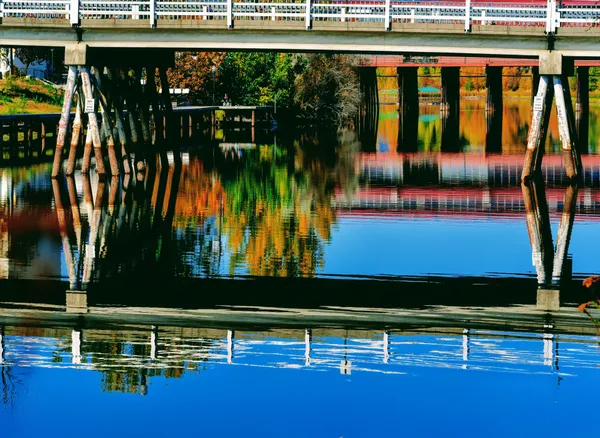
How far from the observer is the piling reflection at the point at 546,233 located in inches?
950

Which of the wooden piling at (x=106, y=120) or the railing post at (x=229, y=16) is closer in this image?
the railing post at (x=229, y=16)

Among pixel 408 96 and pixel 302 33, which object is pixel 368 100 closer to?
pixel 408 96

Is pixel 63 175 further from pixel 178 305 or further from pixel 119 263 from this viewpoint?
pixel 178 305

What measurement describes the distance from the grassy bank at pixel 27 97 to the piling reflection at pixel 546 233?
3653cm

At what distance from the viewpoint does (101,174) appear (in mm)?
42219

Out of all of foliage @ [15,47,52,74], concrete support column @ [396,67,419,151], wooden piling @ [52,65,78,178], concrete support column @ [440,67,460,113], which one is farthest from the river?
concrete support column @ [440,67,460,113]

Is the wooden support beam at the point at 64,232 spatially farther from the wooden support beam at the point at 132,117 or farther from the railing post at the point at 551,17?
the railing post at the point at 551,17

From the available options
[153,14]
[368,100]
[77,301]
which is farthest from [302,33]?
[368,100]

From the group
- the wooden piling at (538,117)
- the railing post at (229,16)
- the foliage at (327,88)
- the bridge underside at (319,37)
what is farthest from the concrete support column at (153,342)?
the foliage at (327,88)

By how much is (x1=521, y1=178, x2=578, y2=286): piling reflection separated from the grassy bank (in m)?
36.5

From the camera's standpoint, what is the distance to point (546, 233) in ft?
99.2

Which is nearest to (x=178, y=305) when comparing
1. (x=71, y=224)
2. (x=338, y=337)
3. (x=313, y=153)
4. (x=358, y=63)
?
(x=338, y=337)

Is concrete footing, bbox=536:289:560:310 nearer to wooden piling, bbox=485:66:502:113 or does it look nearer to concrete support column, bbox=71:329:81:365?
concrete support column, bbox=71:329:81:365

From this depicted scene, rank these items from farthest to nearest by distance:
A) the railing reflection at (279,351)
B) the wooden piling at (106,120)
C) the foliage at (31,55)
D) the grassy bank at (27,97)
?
the foliage at (31,55), the grassy bank at (27,97), the wooden piling at (106,120), the railing reflection at (279,351)
